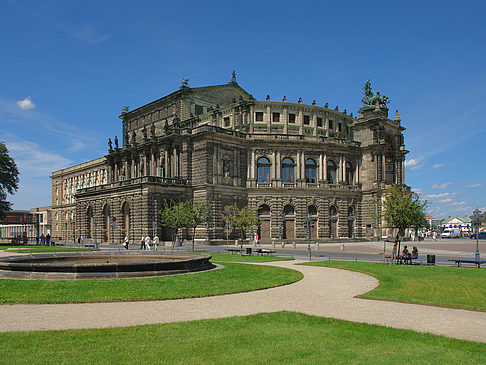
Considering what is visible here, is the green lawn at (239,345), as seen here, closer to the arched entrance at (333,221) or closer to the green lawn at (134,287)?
the green lawn at (134,287)

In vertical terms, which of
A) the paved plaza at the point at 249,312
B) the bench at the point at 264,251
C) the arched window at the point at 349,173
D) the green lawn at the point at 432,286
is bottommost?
the bench at the point at 264,251

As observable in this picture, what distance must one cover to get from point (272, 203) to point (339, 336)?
56.8m

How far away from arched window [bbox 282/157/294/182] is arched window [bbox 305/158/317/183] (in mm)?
2546

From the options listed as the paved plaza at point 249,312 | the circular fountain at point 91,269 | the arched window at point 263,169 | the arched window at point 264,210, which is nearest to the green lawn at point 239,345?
the paved plaza at point 249,312

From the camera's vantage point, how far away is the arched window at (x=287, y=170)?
70.0 meters

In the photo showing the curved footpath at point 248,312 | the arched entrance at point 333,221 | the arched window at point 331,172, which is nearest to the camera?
the curved footpath at point 248,312

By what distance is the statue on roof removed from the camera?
79062 millimetres

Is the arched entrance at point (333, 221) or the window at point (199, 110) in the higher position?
the window at point (199, 110)

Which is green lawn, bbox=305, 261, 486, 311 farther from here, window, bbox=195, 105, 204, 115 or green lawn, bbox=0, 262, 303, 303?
window, bbox=195, 105, 204, 115

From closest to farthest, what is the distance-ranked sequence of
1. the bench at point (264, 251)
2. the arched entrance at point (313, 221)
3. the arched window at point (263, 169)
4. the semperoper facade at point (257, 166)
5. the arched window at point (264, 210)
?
the bench at point (264, 251) < the semperoper facade at point (257, 166) < the arched window at point (264, 210) < the arched window at point (263, 169) < the arched entrance at point (313, 221)

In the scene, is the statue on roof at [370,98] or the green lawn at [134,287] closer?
the green lawn at [134,287]

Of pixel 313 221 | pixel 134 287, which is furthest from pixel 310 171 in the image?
pixel 134 287

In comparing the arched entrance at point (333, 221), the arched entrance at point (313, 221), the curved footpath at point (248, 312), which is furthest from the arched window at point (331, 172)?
the curved footpath at point (248, 312)

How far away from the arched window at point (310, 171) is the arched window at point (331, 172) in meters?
3.04
